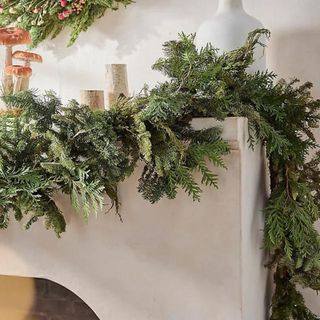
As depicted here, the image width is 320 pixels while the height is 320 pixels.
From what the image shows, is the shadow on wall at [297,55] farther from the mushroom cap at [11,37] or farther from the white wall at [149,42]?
→ the mushroom cap at [11,37]

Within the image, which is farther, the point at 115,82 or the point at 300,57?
the point at 300,57

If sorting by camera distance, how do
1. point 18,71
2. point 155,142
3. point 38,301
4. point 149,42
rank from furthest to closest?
point 149,42
point 38,301
point 18,71
point 155,142

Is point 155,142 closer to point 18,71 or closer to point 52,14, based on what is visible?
point 18,71

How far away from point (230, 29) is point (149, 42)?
350mm

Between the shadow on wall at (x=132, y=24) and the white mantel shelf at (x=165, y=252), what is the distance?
58 centimetres

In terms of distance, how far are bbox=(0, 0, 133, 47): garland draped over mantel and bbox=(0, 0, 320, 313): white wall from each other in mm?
46

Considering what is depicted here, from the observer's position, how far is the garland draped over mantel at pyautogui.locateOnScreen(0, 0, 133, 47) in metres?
1.67

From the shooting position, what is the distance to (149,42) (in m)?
1.67

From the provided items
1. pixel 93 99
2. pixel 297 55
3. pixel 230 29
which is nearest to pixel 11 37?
pixel 93 99

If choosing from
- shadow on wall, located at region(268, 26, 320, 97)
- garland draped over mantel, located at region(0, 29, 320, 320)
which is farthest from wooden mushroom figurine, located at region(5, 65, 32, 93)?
shadow on wall, located at region(268, 26, 320, 97)

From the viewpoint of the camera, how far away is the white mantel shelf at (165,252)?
3.94 feet

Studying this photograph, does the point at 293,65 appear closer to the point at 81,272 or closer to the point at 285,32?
the point at 285,32

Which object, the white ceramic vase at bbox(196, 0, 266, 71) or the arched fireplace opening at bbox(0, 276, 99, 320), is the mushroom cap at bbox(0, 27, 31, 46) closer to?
the white ceramic vase at bbox(196, 0, 266, 71)

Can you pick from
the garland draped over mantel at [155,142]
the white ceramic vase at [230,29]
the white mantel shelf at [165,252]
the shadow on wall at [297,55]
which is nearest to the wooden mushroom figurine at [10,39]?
the garland draped over mantel at [155,142]
